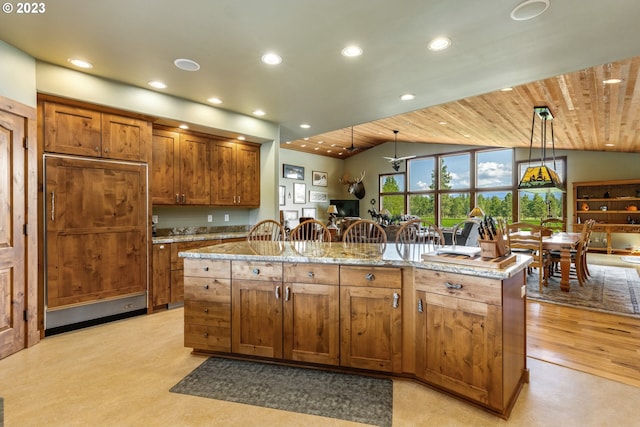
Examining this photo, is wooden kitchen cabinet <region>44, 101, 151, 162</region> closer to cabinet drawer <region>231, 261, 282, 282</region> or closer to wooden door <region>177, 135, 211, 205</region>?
wooden door <region>177, 135, 211, 205</region>

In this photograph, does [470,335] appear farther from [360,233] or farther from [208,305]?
[208,305]

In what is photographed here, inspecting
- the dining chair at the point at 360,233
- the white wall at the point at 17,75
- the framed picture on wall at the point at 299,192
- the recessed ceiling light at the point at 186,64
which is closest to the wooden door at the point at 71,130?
the white wall at the point at 17,75

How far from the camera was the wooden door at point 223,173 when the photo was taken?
4723 mm

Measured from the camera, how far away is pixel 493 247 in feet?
6.31

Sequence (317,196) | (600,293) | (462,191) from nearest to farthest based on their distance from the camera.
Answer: (600,293) → (462,191) → (317,196)

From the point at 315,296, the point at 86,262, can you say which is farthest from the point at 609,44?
the point at 86,262

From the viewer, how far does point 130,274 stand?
3654 millimetres

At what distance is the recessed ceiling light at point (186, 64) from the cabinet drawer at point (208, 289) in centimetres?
206

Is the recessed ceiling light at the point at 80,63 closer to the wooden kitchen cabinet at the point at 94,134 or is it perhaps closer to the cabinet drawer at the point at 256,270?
the wooden kitchen cabinet at the point at 94,134

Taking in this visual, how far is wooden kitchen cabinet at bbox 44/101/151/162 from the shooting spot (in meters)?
3.15

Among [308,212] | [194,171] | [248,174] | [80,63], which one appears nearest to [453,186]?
[308,212]

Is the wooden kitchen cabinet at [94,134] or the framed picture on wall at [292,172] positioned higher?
the framed picture on wall at [292,172]

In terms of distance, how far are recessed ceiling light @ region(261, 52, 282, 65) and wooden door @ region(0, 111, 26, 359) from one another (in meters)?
2.29

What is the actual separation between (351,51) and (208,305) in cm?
257
